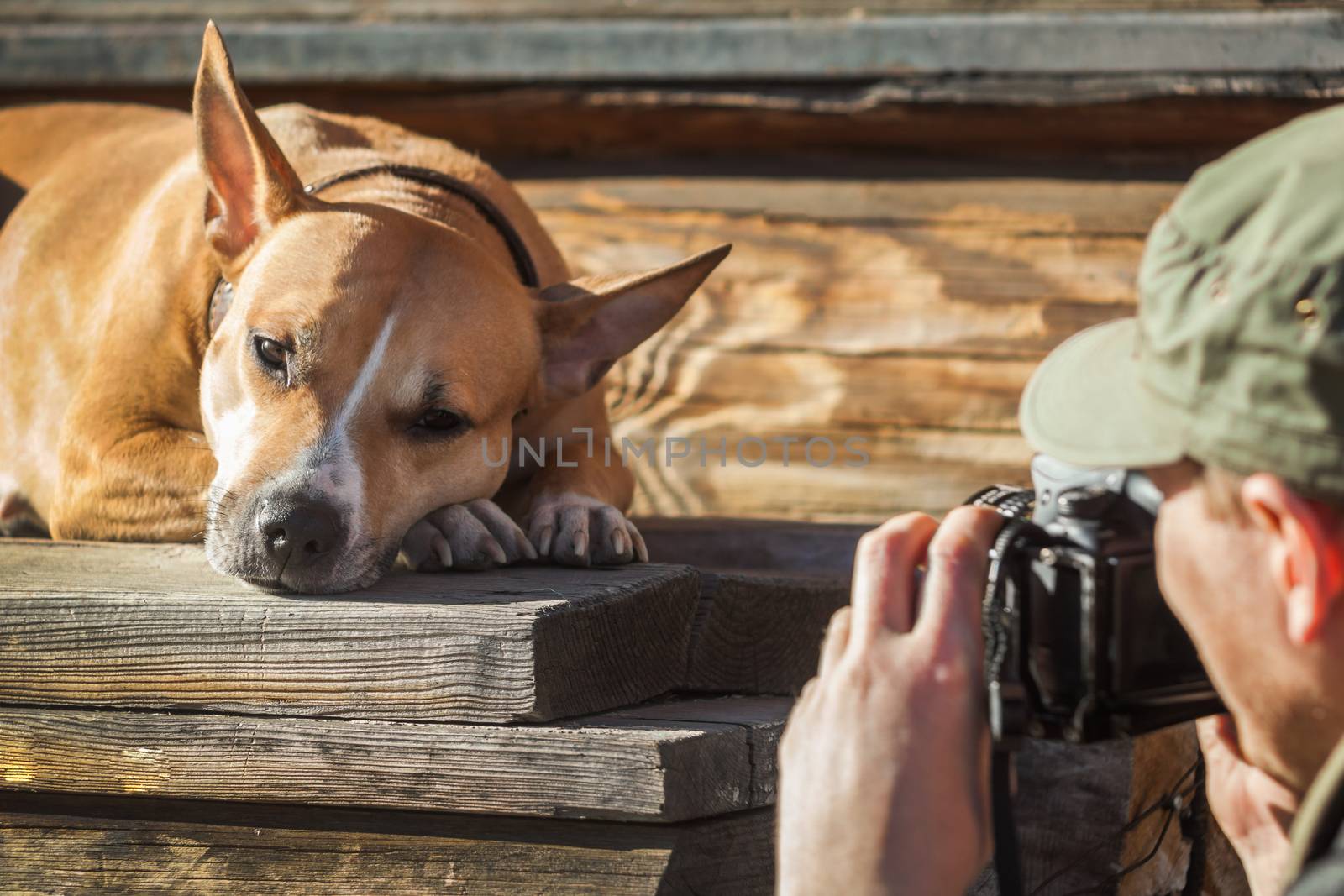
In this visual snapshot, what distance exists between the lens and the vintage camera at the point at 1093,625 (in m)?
1.19

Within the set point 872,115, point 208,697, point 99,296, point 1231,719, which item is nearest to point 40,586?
point 208,697

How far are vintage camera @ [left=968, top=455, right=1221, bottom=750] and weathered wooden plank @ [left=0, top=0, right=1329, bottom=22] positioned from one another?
7.50 ft

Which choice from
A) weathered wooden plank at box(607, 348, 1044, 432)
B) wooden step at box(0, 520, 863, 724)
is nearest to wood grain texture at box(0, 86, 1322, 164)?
weathered wooden plank at box(607, 348, 1044, 432)

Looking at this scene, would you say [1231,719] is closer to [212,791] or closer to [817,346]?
[212,791]

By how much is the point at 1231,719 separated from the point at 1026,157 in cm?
230

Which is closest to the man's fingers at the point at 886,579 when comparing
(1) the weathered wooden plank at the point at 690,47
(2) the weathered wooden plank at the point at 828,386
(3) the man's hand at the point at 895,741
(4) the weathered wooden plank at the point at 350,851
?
(3) the man's hand at the point at 895,741

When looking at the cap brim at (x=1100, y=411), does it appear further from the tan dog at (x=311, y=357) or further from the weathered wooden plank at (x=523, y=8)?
the weathered wooden plank at (x=523, y=8)

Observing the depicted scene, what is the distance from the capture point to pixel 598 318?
2.54m

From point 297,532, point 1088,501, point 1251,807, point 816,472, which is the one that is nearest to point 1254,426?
point 1088,501

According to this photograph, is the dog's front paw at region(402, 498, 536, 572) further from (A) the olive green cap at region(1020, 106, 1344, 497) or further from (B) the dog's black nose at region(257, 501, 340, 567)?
(A) the olive green cap at region(1020, 106, 1344, 497)

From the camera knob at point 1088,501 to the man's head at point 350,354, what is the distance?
1.07m

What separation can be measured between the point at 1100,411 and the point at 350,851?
3.31 ft

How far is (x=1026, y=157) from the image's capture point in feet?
11.0

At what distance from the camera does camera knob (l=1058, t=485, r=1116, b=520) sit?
1213mm
